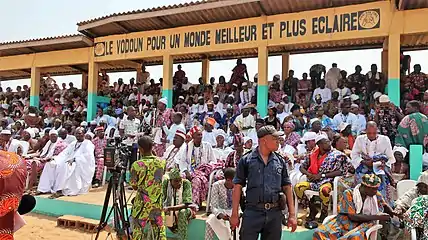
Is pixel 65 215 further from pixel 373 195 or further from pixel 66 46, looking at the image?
pixel 66 46

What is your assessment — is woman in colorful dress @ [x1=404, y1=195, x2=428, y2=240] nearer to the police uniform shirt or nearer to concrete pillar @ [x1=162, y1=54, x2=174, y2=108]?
the police uniform shirt

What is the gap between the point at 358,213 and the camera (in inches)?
186

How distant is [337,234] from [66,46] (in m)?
11.6

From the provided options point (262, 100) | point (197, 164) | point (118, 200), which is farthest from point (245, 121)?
point (118, 200)

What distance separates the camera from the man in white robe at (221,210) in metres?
5.46

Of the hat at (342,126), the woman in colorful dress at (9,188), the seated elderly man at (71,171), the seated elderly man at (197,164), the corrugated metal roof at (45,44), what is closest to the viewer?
the woman in colorful dress at (9,188)

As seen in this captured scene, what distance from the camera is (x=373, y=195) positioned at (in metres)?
4.79

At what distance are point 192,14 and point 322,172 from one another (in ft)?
20.7

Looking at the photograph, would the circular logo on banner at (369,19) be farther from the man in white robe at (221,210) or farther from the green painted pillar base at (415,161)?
the man in white robe at (221,210)

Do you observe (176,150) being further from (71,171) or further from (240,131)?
(71,171)

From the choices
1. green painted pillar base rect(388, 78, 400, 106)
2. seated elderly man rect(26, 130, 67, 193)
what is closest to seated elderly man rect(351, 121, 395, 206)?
green painted pillar base rect(388, 78, 400, 106)

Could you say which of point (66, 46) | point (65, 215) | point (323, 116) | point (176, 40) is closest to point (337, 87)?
point (323, 116)

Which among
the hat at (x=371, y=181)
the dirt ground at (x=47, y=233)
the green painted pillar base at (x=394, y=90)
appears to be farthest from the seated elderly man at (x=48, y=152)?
the green painted pillar base at (x=394, y=90)

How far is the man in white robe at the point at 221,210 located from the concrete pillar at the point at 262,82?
485 cm
